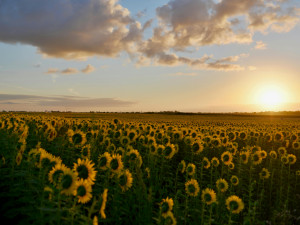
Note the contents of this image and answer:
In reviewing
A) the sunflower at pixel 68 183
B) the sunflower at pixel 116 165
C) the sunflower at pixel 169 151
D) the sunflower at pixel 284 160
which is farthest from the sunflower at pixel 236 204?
the sunflower at pixel 284 160

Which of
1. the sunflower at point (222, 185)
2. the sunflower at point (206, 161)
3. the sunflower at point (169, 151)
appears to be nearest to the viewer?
the sunflower at point (222, 185)

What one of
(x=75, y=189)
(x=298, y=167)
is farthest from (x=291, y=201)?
(x=75, y=189)

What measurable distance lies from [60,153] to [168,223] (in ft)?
18.7

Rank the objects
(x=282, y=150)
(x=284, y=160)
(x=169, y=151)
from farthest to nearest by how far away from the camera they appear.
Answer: (x=282, y=150), (x=284, y=160), (x=169, y=151)

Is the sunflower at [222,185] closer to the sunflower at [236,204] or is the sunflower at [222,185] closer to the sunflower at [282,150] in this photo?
the sunflower at [236,204]

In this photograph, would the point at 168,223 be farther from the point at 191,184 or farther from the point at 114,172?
the point at 191,184

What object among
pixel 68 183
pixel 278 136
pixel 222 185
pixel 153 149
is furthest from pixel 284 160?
pixel 68 183

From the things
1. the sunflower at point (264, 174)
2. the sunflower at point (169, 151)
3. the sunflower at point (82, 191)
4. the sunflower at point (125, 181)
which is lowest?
the sunflower at point (264, 174)

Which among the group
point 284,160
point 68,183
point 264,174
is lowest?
point 264,174

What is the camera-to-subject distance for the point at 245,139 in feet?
49.9

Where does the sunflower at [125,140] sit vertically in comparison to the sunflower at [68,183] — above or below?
below

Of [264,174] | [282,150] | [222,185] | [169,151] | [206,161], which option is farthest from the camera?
[282,150]

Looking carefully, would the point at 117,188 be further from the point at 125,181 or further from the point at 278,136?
the point at 278,136

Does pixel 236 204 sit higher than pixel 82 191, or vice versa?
pixel 82 191
